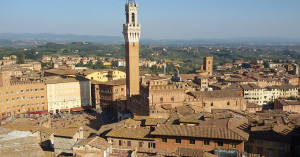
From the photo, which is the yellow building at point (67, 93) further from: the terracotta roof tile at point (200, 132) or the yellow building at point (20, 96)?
the terracotta roof tile at point (200, 132)

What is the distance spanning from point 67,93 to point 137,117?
106 ft

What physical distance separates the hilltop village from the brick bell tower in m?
0.18

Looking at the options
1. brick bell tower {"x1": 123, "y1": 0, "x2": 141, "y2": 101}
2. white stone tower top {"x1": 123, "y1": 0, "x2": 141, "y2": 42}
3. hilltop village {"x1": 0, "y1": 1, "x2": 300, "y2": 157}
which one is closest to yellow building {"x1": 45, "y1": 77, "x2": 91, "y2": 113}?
hilltop village {"x1": 0, "y1": 1, "x2": 300, "y2": 157}

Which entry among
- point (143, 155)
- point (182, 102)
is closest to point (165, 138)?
point (143, 155)

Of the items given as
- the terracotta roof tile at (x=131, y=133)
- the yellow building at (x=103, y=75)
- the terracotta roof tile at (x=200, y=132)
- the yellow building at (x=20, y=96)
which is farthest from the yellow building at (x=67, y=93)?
the terracotta roof tile at (x=200, y=132)

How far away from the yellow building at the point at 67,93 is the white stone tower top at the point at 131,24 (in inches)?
778

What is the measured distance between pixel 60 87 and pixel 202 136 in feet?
153

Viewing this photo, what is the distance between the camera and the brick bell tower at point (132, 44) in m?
53.4

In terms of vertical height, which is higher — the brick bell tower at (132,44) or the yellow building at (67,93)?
the brick bell tower at (132,44)

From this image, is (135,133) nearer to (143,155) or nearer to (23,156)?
(143,155)

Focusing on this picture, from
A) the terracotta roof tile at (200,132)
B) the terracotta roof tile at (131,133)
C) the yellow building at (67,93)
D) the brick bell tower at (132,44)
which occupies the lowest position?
the yellow building at (67,93)

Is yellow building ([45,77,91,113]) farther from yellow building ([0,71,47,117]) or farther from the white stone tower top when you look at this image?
the white stone tower top

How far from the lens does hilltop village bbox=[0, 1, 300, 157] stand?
24422 mm

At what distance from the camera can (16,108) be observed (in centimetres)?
5903
